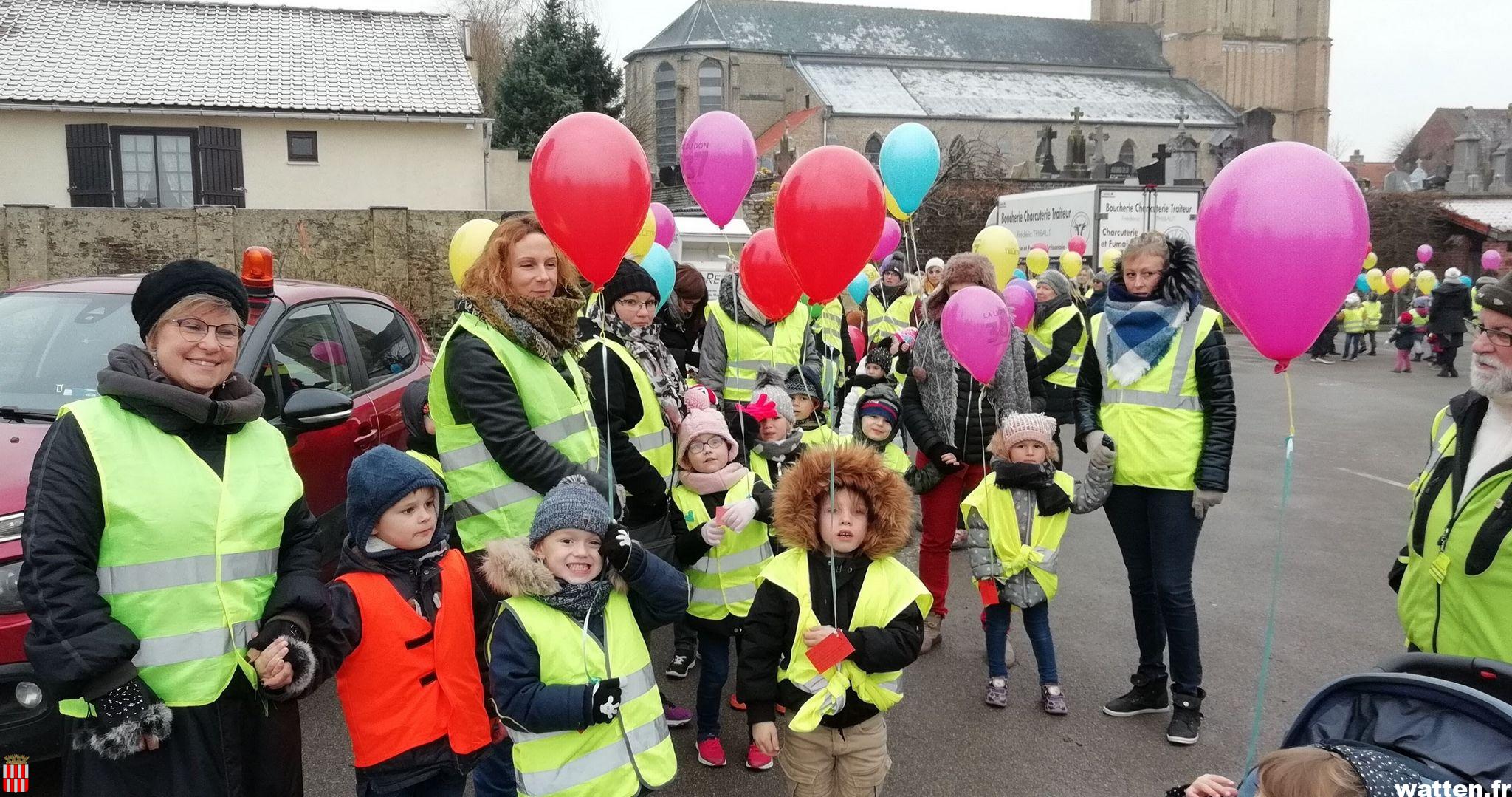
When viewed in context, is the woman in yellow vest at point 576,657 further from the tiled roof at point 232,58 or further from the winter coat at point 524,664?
the tiled roof at point 232,58

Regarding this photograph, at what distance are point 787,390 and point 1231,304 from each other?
2.43 metres

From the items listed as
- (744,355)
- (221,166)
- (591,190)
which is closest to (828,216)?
(591,190)

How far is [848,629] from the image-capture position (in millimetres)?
3018

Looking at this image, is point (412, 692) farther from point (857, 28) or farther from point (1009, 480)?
point (857, 28)

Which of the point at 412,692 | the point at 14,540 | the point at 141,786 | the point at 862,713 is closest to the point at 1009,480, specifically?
the point at 862,713

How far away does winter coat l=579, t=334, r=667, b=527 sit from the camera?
3.58 metres

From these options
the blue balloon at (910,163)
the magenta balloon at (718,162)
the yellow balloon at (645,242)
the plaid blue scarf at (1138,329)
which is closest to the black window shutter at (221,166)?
the yellow balloon at (645,242)

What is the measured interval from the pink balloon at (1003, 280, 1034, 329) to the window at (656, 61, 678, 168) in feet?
147

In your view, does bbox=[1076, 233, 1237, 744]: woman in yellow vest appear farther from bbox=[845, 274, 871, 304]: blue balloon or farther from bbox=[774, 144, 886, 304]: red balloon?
bbox=[845, 274, 871, 304]: blue balloon

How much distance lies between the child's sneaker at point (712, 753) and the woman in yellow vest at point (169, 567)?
5.60 ft

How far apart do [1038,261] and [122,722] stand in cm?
1159

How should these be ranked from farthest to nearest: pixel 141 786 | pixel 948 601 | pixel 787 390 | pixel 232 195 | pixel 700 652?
pixel 232 195 < pixel 948 601 < pixel 787 390 < pixel 700 652 < pixel 141 786

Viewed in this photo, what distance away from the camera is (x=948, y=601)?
5.85 meters

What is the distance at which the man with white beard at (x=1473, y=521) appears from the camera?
8.39 feet
